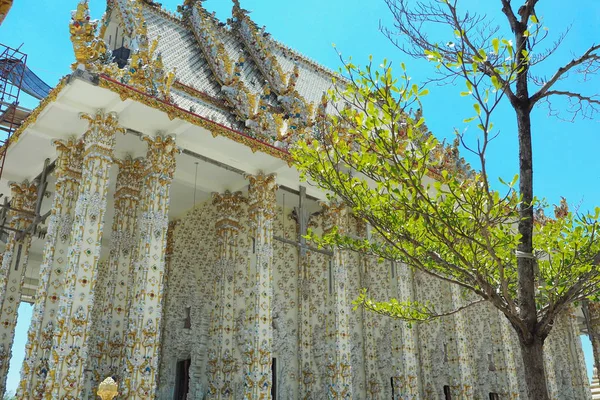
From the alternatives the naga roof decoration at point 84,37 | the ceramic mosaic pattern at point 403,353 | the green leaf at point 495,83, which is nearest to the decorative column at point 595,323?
the ceramic mosaic pattern at point 403,353

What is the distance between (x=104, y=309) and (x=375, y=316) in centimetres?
618

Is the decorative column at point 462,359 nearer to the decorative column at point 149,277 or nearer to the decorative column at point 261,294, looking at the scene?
the decorative column at point 261,294

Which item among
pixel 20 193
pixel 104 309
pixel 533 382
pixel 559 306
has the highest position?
pixel 20 193

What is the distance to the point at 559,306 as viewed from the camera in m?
4.31

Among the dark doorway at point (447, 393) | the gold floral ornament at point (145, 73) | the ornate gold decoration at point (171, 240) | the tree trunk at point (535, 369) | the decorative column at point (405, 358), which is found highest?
the gold floral ornament at point (145, 73)

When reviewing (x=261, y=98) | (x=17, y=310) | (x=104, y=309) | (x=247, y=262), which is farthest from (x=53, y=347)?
(x=261, y=98)

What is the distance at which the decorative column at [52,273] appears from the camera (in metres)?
7.57

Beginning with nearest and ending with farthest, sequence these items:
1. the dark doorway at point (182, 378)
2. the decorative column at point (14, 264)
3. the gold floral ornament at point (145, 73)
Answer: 1. the gold floral ornament at point (145, 73)
2. the decorative column at point (14, 264)
3. the dark doorway at point (182, 378)

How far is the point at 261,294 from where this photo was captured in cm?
987

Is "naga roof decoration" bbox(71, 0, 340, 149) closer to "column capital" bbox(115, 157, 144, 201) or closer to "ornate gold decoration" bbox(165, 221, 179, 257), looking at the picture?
"column capital" bbox(115, 157, 144, 201)

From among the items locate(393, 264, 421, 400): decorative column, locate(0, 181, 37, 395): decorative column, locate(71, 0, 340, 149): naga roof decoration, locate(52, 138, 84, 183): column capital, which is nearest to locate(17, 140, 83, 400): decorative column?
locate(52, 138, 84, 183): column capital

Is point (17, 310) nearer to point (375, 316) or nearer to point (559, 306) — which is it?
point (375, 316)

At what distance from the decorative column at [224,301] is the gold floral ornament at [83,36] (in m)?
4.02

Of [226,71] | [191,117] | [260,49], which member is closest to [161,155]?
[191,117]
